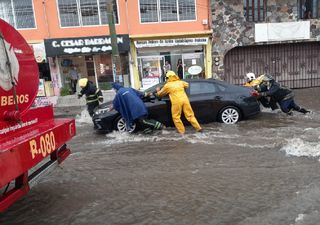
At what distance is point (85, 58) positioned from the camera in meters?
18.8

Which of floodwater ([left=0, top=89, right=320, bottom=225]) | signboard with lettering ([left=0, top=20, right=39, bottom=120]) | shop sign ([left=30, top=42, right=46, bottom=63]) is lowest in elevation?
floodwater ([left=0, top=89, right=320, bottom=225])


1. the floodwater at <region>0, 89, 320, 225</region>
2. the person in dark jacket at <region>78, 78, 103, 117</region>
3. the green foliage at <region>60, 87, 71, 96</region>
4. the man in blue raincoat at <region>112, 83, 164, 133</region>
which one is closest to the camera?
the floodwater at <region>0, 89, 320, 225</region>

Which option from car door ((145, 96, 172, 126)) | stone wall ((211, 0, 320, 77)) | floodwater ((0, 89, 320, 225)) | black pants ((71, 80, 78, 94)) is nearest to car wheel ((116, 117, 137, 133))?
car door ((145, 96, 172, 126))

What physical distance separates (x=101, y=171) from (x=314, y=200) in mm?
3482

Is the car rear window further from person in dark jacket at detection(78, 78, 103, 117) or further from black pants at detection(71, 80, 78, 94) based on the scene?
black pants at detection(71, 80, 78, 94)

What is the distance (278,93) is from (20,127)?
795 centimetres

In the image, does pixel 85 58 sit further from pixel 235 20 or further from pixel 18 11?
pixel 235 20

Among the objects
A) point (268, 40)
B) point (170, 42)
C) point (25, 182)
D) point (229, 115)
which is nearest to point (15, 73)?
point (25, 182)

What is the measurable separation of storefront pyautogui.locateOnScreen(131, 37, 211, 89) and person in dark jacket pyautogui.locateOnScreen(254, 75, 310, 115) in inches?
335

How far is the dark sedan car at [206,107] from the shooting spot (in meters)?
9.10

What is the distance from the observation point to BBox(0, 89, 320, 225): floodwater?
4.26 meters

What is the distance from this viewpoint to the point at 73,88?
61.8 feet

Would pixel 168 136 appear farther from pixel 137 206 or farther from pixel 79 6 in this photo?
pixel 79 6

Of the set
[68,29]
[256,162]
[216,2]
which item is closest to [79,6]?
[68,29]
